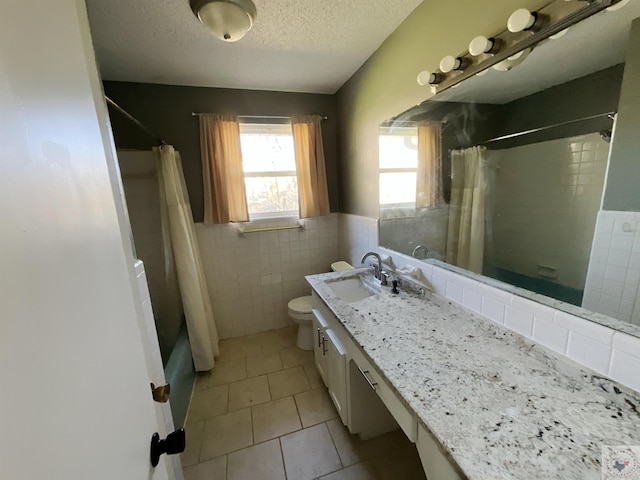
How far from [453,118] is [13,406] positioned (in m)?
1.75

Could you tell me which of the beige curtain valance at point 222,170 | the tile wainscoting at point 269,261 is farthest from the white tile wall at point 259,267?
the beige curtain valance at point 222,170

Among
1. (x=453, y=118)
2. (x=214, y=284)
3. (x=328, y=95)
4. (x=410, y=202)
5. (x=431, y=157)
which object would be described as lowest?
(x=214, y=284)

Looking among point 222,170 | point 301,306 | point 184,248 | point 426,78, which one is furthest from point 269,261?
point 426,78

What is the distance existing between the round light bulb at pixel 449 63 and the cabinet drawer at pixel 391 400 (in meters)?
1.33

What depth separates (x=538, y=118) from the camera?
1030 mm

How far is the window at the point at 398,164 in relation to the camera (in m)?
1.69

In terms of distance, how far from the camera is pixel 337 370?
1453 mm

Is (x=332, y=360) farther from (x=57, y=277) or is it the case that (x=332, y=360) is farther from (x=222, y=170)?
(x=222, y=170)

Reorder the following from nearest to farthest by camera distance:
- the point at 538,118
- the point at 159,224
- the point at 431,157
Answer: the point at 538,118 → the point at 431,157 → the point at 159,224

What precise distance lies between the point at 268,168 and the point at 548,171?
205 cm

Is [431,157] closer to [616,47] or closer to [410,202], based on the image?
[410,202]

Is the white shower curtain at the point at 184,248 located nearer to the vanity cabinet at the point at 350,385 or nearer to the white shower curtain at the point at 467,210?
the vanity cabinet at the point at 350,385

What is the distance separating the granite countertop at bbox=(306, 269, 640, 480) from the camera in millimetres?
616

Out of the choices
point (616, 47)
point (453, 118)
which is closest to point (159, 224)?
point (453, 118)
